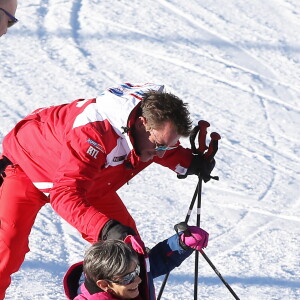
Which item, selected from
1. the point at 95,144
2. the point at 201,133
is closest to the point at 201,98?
the point at 201,133

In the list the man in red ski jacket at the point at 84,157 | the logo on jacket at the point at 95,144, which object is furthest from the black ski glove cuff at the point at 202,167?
the logo on jacket at the point at 95,144

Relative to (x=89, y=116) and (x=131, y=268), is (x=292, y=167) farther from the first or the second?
(x=131, y=268)

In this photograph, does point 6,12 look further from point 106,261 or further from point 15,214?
point 15,214

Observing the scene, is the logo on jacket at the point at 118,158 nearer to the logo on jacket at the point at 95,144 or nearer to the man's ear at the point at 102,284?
the logo on jacket at the point at 95,144

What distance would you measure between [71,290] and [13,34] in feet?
20.7

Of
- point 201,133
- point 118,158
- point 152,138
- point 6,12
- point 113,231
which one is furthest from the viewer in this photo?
point 201,133

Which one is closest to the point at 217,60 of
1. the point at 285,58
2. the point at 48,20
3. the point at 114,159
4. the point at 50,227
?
the point at 285,58

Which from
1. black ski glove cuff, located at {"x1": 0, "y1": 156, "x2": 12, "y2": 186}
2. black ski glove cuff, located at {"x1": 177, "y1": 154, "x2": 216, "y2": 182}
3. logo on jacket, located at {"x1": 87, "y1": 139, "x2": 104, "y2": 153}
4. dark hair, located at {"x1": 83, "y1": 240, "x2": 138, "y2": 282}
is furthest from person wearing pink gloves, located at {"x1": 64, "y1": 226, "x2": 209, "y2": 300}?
black ski glove cuff, located at {"x1": 177, "y1": 154, "x2": 216, "y2": 182}

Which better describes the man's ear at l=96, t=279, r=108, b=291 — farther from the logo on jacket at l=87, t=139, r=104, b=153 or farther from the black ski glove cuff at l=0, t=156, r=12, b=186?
the black ski glove cuff at l=0, t=156, r=12, b=186

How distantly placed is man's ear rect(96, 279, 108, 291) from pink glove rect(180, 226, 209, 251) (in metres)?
0.76

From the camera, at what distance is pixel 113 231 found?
3738 mm

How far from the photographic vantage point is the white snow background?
5.68 m

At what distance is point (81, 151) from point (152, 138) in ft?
1.28

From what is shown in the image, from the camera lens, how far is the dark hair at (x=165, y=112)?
405 centimetres
